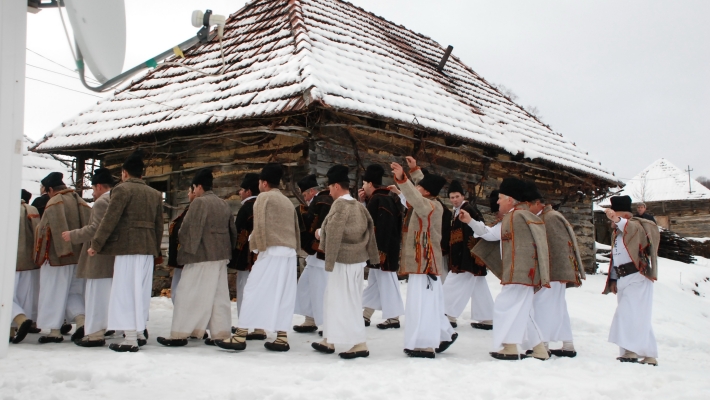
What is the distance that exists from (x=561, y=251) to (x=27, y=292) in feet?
18.0

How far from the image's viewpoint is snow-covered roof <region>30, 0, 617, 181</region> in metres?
8.24

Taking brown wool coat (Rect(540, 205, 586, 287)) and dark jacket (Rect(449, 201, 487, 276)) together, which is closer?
brown wool coat (Rect(540, 205, 586, 287))

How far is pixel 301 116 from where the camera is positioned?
323 inches

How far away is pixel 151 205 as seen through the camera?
5430 mm

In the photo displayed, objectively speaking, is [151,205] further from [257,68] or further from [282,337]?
[257,68]

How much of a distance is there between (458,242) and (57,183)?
4.48 meters

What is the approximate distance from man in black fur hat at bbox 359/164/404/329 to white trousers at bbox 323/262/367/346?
1.00 meters

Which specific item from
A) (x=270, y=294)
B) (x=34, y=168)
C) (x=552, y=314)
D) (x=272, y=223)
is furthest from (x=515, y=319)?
(x=34, y=168)

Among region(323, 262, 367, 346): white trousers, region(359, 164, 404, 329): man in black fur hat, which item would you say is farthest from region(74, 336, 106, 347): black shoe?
region(359, 164, 404, 329): man in black fur hat

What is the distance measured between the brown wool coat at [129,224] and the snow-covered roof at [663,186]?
29320mm

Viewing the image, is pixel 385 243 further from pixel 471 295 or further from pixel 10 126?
pixel 10 126

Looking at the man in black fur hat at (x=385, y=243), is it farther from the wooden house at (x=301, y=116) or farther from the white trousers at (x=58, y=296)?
the white trousers at (x=58, y=296)

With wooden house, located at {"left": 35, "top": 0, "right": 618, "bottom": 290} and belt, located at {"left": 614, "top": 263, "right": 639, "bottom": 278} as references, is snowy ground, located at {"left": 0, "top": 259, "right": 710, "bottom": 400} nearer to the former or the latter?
belt, located at {"left": 614, "top": 263, "right": 639, "bottom": 278}

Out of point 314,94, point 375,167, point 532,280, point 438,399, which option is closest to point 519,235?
point 532,280
